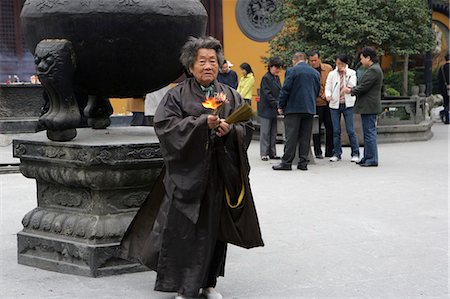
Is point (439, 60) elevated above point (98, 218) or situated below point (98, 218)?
above

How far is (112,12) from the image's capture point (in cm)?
503

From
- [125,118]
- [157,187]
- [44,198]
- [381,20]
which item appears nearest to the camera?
[157,187]

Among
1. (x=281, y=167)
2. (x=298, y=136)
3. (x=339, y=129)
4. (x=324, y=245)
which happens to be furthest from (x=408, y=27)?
(x=324, y=245)

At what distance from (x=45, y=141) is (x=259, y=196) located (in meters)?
3.28

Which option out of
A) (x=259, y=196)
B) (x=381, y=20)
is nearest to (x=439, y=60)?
(x=381, y=20)

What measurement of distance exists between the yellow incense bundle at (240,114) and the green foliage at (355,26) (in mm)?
9906

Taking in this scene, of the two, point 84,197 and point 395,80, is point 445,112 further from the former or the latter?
point 84,197

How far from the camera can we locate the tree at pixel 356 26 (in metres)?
13.8

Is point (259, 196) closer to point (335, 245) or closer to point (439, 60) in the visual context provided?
point (335, 245)

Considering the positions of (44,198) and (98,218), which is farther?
(44,198)

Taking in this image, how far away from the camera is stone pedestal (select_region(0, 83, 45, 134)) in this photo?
13.1 m

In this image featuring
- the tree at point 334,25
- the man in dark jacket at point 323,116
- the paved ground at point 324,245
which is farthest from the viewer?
the tree at point 334,25

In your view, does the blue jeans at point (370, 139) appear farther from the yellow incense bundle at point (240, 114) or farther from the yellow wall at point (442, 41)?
the yellow wall at point (442, 41)

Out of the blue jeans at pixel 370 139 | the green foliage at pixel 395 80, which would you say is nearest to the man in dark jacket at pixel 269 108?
the blue jeans at pixel 370 139
